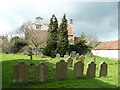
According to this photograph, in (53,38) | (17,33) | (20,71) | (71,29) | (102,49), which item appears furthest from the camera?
(71,29)

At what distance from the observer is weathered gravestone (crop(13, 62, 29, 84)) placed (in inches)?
268

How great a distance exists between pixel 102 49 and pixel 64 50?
11622 millimetres

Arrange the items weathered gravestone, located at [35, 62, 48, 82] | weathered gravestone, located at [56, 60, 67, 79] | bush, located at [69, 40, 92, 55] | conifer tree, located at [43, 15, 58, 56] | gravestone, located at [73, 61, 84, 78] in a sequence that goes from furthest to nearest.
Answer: bush, located at [69, 40, 92, 55], conifer tree, located at [43, 15, 58, 56], gravestone, located at [73, 61, 84, 78], weathered gravestone, located at [56, 60, 67, 79], weathered gravestone, located at [35, 62, 48, 82]

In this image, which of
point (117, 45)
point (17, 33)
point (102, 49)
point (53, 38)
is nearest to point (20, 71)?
point (53, 38)

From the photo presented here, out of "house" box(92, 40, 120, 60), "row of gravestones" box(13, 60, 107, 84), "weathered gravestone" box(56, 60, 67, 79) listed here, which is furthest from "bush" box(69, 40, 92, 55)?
"weathered gravestone" box(56, 60, 67, 79)

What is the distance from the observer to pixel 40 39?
112ft

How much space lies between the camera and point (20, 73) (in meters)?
6.88

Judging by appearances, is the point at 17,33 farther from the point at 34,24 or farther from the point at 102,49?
the point at 102,49

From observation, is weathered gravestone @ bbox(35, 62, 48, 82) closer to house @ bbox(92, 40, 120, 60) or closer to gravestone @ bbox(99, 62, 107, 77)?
gravestone @ bbox(99, 62, 107, 77)

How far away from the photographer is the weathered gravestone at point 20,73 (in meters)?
6.81

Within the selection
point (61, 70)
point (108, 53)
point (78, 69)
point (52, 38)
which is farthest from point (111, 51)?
point (61, 70)

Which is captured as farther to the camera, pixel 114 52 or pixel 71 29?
pixel 71 29

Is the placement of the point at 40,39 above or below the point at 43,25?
below

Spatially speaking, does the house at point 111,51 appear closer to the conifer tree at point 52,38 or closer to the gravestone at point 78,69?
the conifer tree at point 52,38
